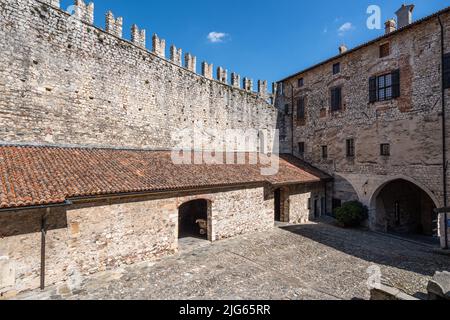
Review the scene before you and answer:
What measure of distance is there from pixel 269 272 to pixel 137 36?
13.1 metres

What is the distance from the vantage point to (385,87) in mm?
13992

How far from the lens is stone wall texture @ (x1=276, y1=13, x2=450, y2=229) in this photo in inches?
467

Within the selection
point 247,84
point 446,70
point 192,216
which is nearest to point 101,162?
point 192,216

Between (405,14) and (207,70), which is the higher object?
(405,14)

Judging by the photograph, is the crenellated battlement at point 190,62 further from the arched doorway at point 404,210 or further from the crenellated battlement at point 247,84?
the arched doorway at point 404,210

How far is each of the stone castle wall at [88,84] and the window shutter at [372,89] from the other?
1002cm

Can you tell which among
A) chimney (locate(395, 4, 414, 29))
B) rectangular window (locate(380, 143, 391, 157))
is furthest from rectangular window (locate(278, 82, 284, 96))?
rectangular window (locate(380, 143, 391, 157))

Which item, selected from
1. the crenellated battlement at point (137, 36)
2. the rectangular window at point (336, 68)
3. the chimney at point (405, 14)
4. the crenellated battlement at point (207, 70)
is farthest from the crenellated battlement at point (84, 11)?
the chimney at point (405, 14)

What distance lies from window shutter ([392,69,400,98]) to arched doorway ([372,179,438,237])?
5400mm

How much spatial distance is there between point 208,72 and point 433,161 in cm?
1371

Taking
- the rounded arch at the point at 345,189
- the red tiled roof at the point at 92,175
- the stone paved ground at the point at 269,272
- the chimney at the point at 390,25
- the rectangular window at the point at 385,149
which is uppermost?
the chimney at the point at 390,25

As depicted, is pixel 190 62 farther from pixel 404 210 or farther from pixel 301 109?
pixel 404 210

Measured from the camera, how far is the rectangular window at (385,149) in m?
13.7
